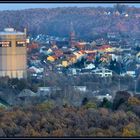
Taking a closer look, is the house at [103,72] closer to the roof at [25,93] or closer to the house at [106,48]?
the house at [106,48]

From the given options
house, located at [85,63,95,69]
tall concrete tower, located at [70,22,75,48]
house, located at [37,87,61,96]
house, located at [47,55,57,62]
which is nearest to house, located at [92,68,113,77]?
house, located at [85,63,95,69]

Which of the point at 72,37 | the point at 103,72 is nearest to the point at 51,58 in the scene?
the point at 72,37

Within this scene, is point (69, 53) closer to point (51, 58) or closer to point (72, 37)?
point (72, 37)

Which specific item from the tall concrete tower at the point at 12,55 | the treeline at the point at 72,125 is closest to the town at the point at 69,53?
the tall concrete tower at the point at 12,55

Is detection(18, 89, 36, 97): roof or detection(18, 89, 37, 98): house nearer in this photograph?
detection(18, 89, 37, 98): house

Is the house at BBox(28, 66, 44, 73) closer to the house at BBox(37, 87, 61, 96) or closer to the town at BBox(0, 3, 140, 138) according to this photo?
the town at BBox(0, 3, 140, 138)

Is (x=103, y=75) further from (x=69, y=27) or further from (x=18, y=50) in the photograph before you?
(x=69, y=27)
